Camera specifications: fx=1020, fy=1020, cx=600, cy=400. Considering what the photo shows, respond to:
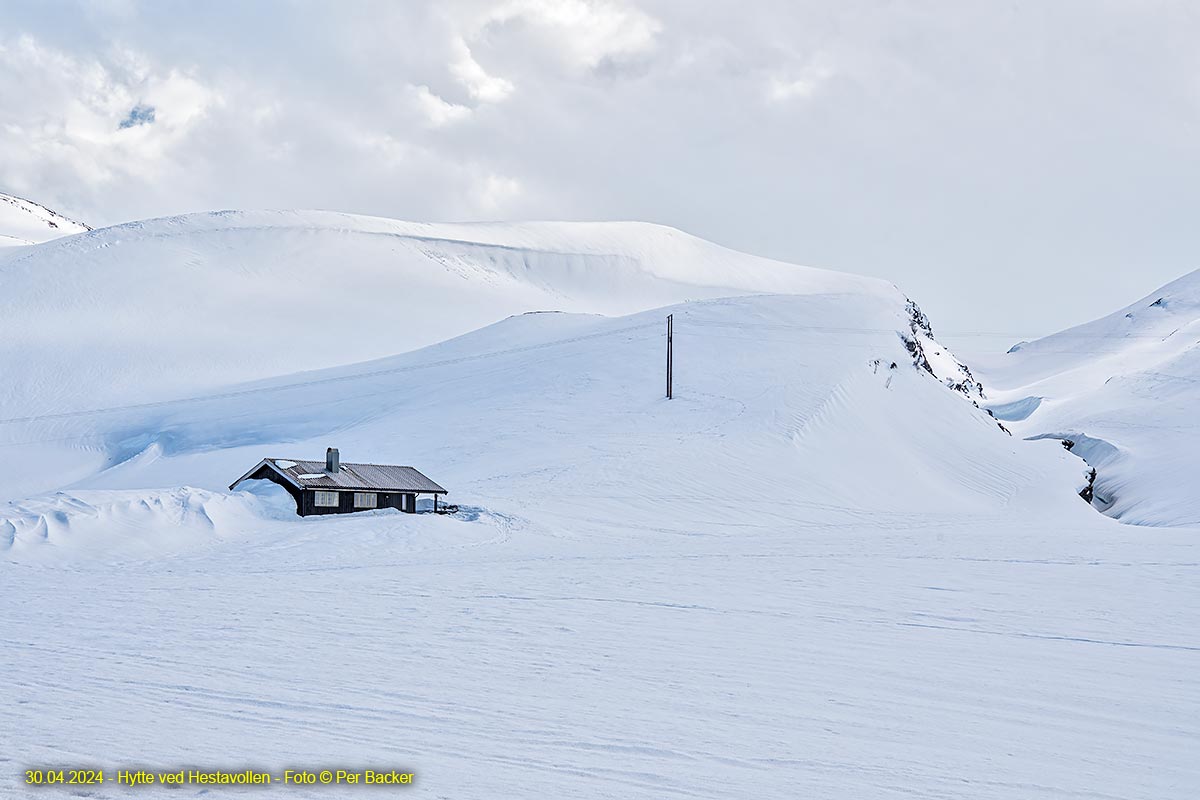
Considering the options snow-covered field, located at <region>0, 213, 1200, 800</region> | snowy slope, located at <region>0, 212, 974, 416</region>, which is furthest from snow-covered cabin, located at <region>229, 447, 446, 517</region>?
snowy slope, located at <region>0, 212, 974, 416</region>

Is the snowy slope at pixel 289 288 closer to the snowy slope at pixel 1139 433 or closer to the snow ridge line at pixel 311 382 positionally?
the snow ridge line at pixel 311 382

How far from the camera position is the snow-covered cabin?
34000mm

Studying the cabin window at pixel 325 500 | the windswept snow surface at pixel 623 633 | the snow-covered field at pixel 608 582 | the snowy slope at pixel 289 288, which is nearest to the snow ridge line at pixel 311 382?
the snow-covered field at pixel 608 582

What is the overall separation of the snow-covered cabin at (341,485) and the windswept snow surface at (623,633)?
123 centimetres

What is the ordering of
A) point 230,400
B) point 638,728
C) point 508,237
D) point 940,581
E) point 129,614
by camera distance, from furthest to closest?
point 508,237, point 230,400, point 940,581, point 129,614, point 638,728

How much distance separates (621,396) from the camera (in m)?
56.6

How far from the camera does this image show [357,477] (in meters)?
35.6

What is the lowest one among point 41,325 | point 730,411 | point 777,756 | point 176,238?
point 777,756

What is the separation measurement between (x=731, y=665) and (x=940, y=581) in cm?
913

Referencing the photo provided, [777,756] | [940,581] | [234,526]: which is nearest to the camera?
[777,756]

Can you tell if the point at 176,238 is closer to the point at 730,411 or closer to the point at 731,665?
the point at 730,411

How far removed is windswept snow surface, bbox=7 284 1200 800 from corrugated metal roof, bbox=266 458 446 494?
5.31ft

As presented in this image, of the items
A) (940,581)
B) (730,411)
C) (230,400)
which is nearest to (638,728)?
(940,581)

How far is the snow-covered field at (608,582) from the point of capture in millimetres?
8781
